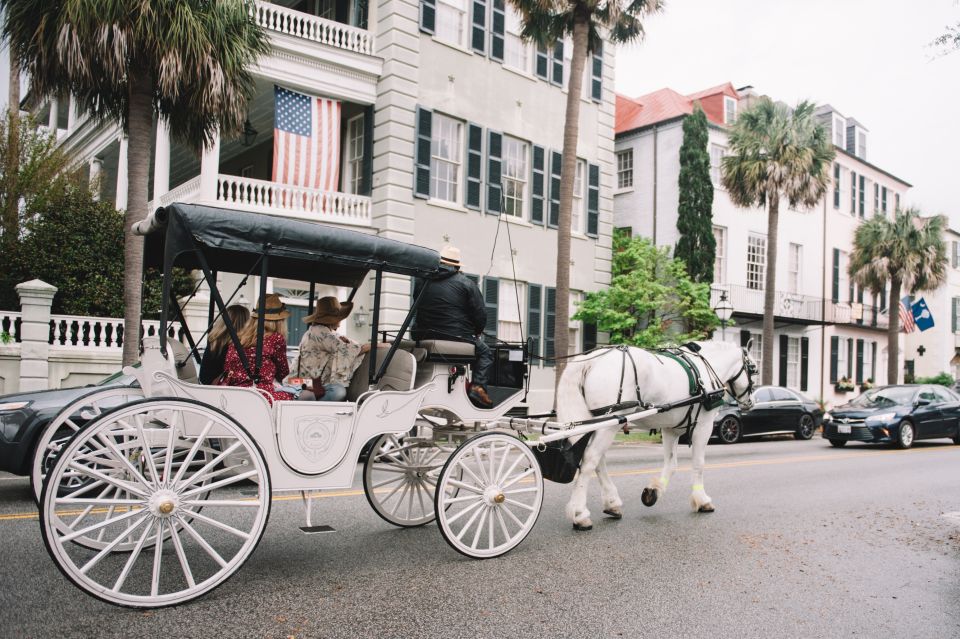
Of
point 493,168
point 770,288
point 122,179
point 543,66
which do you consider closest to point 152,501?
point 493,168

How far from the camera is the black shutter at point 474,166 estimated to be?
20922 millimetres

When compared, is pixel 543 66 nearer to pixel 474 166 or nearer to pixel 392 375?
pixel 474 166

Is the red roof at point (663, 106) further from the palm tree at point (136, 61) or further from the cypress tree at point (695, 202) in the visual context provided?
the palm tree at point (136, 61)

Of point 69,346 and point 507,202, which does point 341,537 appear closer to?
point 69,346

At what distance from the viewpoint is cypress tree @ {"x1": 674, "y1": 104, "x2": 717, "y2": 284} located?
27.2 m

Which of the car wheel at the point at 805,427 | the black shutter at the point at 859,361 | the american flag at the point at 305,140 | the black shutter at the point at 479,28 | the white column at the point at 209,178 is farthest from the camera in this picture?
the black shutter at the point at 859,361

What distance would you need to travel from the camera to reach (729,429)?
18.3m

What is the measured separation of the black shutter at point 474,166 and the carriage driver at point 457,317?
47.5 ft

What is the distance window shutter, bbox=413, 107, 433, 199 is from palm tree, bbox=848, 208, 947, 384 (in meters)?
22.8

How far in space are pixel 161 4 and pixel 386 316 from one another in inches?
349

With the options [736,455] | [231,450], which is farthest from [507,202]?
[231,450]

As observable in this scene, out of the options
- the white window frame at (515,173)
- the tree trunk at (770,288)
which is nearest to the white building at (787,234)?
the tree trunk at (770,288)

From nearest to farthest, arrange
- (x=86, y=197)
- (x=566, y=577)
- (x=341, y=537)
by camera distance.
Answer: (x=566, y=577), (x=341, y=537), (x=86, y=197)

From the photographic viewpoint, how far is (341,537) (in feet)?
20.9
